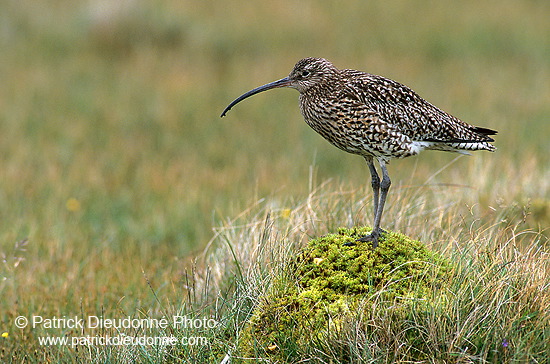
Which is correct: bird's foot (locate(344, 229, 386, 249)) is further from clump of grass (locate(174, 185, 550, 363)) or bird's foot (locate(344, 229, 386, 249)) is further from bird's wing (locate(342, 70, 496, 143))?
bird's wing (locate(342, 70, 496, 143))

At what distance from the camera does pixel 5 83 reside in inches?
512

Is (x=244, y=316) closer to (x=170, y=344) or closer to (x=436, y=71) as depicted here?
(x=170, y=344)

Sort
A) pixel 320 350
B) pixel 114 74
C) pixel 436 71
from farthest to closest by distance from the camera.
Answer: pixel 436 71 < pixel 114 74 < pixel 320 350

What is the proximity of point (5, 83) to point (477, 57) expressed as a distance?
9.60 meters

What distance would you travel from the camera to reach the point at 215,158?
10766 millimetres

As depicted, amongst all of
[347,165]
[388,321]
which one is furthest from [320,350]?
[347,165]

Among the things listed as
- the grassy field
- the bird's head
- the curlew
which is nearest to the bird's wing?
the curlew

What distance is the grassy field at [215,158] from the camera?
5.39 metres

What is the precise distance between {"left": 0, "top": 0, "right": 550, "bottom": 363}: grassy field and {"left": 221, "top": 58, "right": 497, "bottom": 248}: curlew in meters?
0.58

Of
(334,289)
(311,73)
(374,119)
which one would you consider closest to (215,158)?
(311,73)

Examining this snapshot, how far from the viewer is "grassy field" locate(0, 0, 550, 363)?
5.39 meters

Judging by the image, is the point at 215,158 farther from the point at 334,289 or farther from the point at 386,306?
the point at 386,306

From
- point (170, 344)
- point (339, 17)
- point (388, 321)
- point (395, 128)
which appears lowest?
point (170, 344)

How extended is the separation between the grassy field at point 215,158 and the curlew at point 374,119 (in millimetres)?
584
